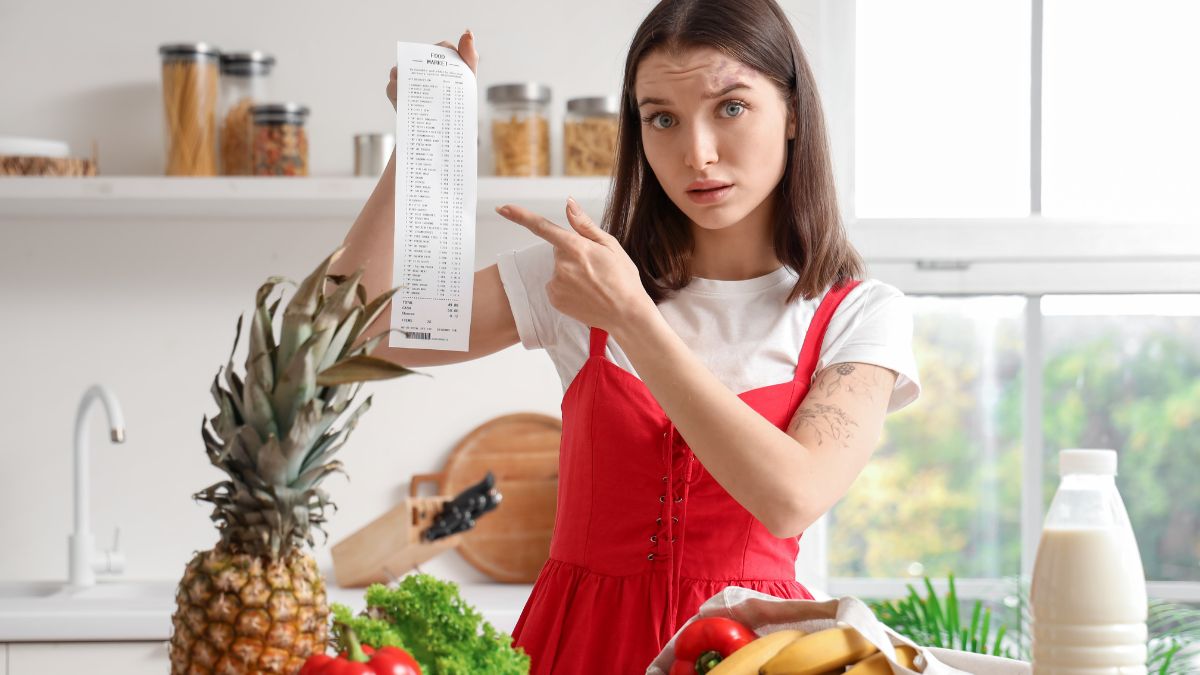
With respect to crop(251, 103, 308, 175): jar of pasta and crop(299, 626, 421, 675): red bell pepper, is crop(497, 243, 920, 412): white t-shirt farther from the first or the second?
crop(251, 103, 308, 175): jar of pasta

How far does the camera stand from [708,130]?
1.31 m

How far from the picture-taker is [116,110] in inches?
105

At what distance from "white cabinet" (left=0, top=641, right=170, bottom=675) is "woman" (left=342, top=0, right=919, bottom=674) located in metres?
1.10

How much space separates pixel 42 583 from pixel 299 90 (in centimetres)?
124

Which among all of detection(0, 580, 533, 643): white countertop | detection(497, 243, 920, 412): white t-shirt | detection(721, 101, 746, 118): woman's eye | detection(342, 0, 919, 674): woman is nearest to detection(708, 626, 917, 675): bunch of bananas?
detection(342, 0, 919, 674): woman

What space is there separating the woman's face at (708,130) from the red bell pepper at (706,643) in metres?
0.53

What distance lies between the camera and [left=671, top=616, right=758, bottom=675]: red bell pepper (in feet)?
3.09

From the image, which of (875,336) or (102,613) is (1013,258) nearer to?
(875,336)

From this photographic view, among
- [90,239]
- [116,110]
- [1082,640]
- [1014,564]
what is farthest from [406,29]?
[1082,640]

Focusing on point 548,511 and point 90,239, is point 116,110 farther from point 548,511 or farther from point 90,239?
point 548,511

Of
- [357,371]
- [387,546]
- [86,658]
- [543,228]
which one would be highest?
[543,228]

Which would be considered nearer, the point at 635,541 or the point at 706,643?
the point at 706,643

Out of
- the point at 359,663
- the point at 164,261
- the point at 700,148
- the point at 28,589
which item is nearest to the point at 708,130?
the point at 700,148

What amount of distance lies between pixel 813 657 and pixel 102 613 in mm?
1759
